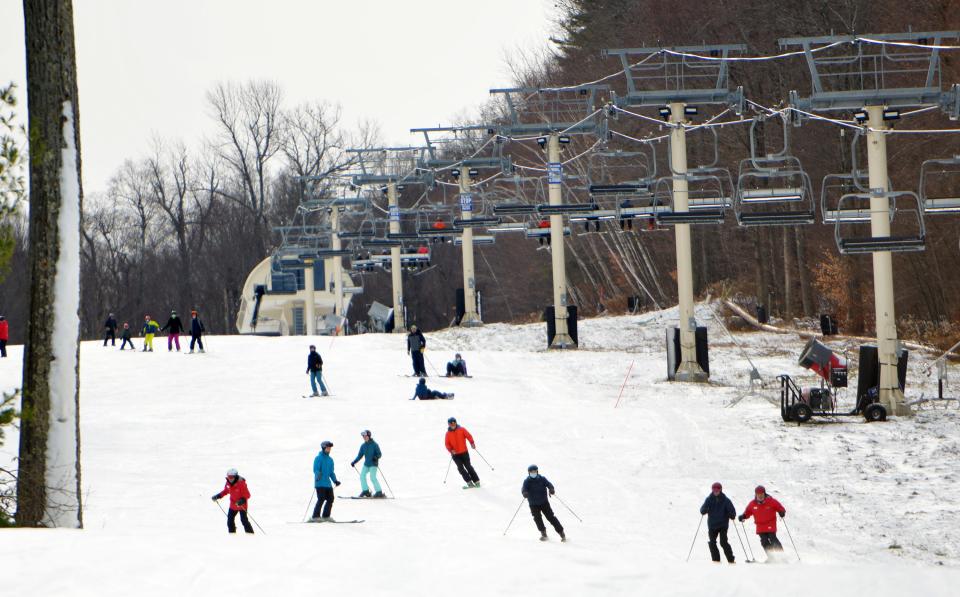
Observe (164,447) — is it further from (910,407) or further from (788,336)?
(788,336)

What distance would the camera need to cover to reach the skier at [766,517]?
15125 millimetres

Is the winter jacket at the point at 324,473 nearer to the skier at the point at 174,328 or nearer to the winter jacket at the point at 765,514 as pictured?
the winter jacket at the point at 765,514

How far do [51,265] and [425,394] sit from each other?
18.9m

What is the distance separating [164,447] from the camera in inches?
1000

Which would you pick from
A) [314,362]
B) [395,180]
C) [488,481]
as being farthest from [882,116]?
[395,180]

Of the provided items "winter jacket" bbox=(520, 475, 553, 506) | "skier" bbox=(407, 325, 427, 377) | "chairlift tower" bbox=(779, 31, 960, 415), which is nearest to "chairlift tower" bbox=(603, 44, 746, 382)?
"chairlift tower" bbox=(779, 31, 960, 415)

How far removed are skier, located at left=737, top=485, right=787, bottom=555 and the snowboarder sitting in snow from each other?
603 inches

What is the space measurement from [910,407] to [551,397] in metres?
8.83

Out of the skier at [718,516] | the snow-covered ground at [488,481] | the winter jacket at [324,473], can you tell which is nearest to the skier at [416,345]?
the snow-covered ground at [488,481]

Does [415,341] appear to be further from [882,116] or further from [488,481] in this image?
[882,116]

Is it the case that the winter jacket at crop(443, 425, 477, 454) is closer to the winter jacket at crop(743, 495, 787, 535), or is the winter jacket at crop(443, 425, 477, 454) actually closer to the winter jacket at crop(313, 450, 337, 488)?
the winter jacket at crop(313, 450, 337, 488)

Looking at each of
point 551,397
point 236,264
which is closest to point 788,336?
point 551,397

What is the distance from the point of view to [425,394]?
30.0m

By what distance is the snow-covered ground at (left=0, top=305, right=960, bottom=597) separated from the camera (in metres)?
9.77
